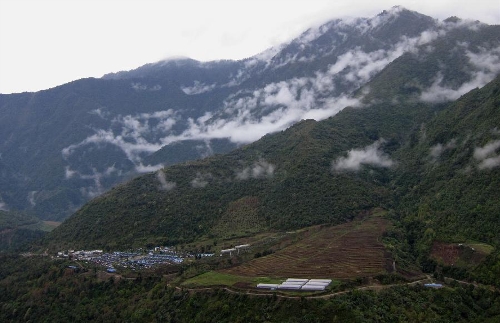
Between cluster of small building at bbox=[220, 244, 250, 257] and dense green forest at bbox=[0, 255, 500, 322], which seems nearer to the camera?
dense green forest at bbox=[0, 255, 500, 322]

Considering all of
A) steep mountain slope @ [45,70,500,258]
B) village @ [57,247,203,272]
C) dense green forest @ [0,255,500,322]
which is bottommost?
dense green forest @ [0,255,500,322]

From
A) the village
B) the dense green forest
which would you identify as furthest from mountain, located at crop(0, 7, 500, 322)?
the village

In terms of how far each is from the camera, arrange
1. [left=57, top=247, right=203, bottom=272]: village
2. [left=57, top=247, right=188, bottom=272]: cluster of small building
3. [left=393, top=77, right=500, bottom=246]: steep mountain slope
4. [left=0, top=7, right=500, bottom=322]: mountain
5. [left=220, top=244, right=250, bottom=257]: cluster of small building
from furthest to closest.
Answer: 1. [left=220, top=244, right=250, bottom=257]: cluster of small building
2. [left=57, top=247, right=188, bottom=272]: cluster of small building
3. [left=57, top=247, right=203, bottom=272]: village
4. [left=393, top=77, right=500, bottom=246]: steep mountain slope
5. [left=0, top=7, right=500, bottom=322]: mountain

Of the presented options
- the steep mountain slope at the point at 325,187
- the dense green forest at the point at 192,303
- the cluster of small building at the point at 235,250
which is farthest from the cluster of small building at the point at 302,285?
the steep mountain slope at the point at 325,187

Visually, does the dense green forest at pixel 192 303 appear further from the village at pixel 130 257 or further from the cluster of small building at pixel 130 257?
the cluster of small building at pixel 130 257

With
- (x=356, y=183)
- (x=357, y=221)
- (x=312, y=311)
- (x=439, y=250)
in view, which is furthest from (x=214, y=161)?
(x=312, y=311)

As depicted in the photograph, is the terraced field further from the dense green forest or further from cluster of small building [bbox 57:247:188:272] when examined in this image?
cluster of small building [bbox 57:247:188:272]

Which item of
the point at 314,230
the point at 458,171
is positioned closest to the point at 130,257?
the point at 314,230

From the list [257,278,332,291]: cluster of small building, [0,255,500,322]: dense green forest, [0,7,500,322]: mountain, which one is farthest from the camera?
[0,7,500,322]: mountain
